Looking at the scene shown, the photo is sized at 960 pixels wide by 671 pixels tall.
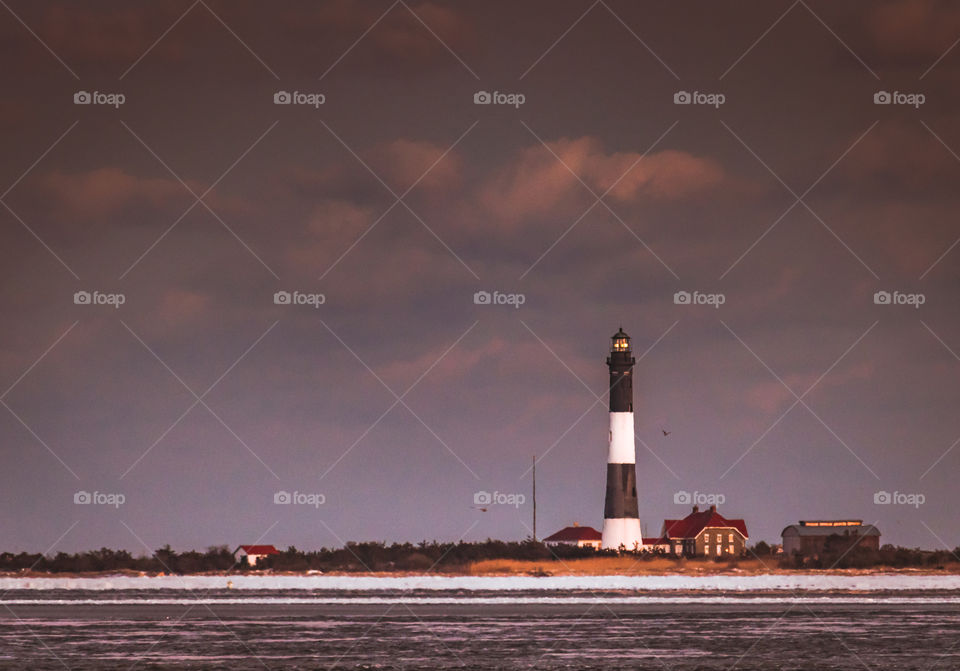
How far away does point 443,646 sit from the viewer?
5081 centimetres

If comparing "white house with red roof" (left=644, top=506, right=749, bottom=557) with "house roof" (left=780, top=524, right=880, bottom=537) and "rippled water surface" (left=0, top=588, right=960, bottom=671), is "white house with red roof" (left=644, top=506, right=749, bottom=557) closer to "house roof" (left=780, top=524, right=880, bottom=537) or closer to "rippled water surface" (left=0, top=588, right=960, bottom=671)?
"house roof" (left=780, top=524, right=880, bottom=537)

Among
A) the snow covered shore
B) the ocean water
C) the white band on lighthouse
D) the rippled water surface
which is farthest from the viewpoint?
the white band on lighthouse

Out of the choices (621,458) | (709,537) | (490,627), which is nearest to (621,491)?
(621,458)

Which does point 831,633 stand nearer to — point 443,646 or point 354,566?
point 443,646

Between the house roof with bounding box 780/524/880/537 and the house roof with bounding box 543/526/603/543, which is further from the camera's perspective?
the house roof with bounding box 543/526/603/543

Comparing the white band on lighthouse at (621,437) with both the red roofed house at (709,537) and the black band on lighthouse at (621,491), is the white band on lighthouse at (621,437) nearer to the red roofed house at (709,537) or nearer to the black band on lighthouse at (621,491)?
the black band on lighthouse at (621,491)

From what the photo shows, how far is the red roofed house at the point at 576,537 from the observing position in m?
130

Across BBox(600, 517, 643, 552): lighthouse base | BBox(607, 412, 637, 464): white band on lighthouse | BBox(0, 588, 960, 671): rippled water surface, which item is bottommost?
BBox(0, 588, 960, 671): rippled water surface

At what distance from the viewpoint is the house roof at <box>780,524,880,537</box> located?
115m

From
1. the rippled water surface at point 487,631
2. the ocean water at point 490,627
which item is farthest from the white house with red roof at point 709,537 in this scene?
the rippled water surface at point 487,631

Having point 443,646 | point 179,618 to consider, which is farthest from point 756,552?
point 443,646

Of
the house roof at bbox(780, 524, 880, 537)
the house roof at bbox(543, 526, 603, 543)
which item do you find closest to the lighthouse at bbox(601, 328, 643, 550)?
the house roof at bbox(780, 524, 880, 537)

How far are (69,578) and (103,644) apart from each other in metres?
49.7

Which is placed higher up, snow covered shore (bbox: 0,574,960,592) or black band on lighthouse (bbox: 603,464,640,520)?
black band on lighthouse (bbox: 603,464,640,520)
